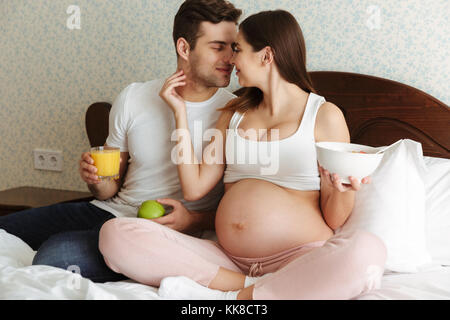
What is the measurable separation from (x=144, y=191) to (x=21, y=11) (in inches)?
54.1

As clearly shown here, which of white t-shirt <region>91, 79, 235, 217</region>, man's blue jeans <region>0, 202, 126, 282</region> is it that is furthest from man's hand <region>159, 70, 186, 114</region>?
man's blue jeans <region>0, 202, 126, 282</region>

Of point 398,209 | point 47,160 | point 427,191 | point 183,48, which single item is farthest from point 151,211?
point 47,160

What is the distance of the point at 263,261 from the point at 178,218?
0.38 m

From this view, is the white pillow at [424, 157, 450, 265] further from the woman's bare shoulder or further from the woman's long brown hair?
the woman's long brown hair

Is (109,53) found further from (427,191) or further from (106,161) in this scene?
(427,191)

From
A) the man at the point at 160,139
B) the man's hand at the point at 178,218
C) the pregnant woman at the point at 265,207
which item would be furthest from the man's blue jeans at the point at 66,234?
the man's hand at the point at 178,218

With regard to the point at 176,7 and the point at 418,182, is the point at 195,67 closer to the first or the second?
the point at 176,7

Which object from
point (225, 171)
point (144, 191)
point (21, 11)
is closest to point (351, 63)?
point (225, 171)

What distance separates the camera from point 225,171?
151cm

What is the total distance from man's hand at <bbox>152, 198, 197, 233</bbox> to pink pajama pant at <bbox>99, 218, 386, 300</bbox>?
19cm

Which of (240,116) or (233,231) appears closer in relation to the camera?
(233,231)

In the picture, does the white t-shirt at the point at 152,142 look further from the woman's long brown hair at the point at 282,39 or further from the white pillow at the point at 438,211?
the white pillow at the point at 438,211

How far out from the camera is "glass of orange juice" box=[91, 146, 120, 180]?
1439 mm

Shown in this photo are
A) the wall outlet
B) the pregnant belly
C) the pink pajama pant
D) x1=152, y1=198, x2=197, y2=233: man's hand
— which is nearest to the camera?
the pink pajama pant
